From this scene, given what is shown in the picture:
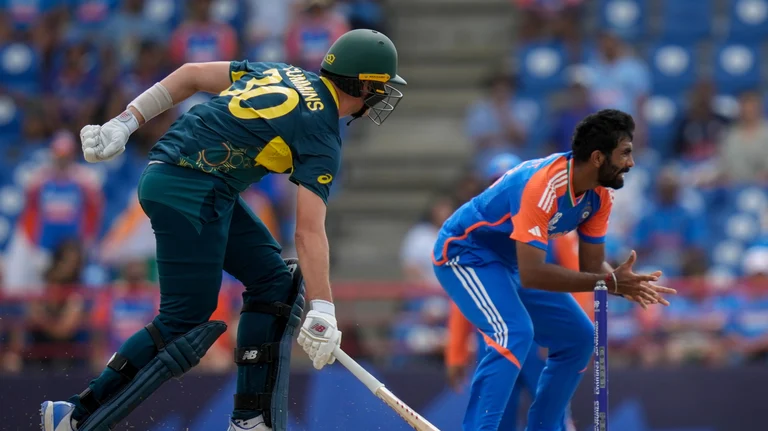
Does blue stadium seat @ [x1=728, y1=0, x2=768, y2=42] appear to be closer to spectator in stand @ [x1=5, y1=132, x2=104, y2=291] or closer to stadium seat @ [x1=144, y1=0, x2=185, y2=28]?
stadium seat @ [x1=144, y1=0, x2=185, y2=28]

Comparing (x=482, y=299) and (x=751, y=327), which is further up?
(x=482, y=299)

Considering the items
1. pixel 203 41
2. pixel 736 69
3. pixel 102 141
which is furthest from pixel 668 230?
Answer: pixel 102 141

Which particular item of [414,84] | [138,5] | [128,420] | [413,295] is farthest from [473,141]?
[128,420]

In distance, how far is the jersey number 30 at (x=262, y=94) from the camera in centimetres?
642

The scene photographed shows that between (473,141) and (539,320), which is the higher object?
(539,320)

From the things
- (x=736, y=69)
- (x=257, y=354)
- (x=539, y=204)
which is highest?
(x=539, y=204)

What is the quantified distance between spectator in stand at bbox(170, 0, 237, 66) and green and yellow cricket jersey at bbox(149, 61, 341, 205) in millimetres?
8324

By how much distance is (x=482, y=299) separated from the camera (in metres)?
7.30

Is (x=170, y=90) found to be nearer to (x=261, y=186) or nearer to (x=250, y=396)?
(x=250, y=396)

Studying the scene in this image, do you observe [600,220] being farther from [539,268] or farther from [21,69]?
[21,69]

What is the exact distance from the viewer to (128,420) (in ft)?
27.8

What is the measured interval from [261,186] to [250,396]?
22.8ft

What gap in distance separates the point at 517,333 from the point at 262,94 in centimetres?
204

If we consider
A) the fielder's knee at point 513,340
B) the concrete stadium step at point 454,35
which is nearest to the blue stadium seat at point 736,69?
the concrete stadium step at point 454,35
